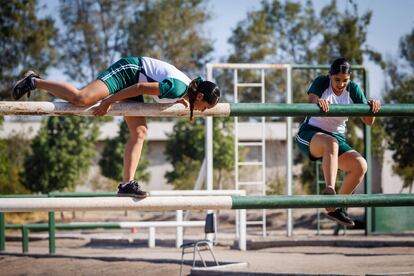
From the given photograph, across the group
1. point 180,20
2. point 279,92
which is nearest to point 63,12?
point 180,20

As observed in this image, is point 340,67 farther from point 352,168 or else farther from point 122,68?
point 122,68

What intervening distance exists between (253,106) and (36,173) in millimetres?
27922

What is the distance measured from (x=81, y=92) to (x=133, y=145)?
29.5 inches

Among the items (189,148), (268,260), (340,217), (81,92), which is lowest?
(268,260)

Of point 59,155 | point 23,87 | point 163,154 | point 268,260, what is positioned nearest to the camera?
point 23,87

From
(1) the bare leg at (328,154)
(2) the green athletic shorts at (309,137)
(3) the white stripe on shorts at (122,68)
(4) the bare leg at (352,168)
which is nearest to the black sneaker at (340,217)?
(1) the bare leg at (328,154)

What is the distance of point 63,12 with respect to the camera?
49875 mm

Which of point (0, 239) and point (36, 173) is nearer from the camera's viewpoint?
point (0, 239)

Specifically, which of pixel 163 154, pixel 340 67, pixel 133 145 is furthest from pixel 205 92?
pixel 163 154

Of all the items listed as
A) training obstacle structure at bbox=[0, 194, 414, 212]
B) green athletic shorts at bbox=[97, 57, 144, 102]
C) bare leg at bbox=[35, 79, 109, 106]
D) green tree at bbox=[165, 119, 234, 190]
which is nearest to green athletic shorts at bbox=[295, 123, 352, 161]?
training obstacle structure at bbox=[0, 194, 414, 212]

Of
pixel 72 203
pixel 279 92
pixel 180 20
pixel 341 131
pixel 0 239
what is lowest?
pixel 0 239

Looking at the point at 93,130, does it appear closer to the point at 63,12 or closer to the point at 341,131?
the point at 63,12

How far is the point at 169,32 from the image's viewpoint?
A: 166 feet

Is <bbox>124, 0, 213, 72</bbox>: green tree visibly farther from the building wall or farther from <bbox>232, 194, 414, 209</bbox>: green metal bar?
<bbox>232, 194, 414, 209</bbox>: green metal bar
